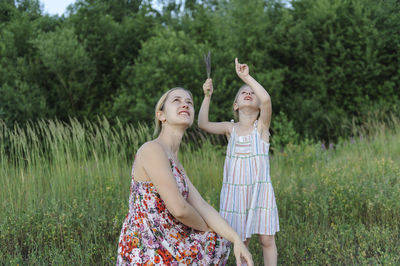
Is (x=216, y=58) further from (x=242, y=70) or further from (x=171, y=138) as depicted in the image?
(x=171, y=138)

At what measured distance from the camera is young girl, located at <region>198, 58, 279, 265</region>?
2.82m

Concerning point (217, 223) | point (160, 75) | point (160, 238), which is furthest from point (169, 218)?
point (160, 75)

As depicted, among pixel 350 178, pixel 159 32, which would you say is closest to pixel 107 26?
pixel 159 32

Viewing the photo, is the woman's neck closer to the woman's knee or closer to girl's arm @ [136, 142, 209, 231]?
girl's arm @ [136, 142, 209, 231]

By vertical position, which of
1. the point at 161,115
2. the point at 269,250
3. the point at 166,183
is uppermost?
the point at 161,115

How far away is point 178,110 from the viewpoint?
89.8 inches

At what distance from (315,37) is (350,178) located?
5.54m

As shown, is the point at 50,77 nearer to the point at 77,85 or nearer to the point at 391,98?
the point at 77,85

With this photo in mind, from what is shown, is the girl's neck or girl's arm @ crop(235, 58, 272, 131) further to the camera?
the girl's neck

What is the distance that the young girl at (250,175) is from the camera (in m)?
2.82

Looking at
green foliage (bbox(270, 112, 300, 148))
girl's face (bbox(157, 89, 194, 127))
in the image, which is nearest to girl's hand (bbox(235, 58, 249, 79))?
girl's face (bbox(157, 89, 194, 127))

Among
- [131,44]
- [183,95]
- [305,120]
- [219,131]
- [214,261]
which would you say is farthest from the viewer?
[131,44]

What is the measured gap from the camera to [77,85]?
8.37m

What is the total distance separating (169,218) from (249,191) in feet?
2.86
